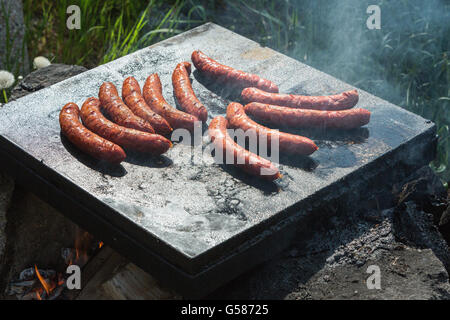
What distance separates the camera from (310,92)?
4.98 m

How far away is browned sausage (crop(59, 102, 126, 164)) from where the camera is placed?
3.93 metres

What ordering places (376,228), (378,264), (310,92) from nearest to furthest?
(378,264), (376,228), (310,92)

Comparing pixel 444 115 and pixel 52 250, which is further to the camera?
pixel 444 115

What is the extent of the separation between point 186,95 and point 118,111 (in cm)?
53

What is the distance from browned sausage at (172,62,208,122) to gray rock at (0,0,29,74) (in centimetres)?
229

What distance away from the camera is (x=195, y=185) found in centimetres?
397

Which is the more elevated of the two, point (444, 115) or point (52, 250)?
point (444, 115)

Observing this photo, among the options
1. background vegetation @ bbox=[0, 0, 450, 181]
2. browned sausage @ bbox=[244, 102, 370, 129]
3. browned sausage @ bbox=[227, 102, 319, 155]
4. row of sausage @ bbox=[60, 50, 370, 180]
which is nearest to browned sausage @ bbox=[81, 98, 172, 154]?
row of sausage @ bbox=[60, 50, 370, 180]

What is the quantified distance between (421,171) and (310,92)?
107cm

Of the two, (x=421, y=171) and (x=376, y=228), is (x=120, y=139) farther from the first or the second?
(x=421, y=171)

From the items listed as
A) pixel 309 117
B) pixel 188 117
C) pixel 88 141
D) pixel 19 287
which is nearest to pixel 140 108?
pixel 188 117

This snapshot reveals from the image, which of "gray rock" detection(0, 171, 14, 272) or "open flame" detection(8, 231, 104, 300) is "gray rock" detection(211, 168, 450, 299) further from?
"gray rock" detection(0, 171, 14, 272)

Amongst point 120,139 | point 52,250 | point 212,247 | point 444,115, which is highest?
point 120,139
